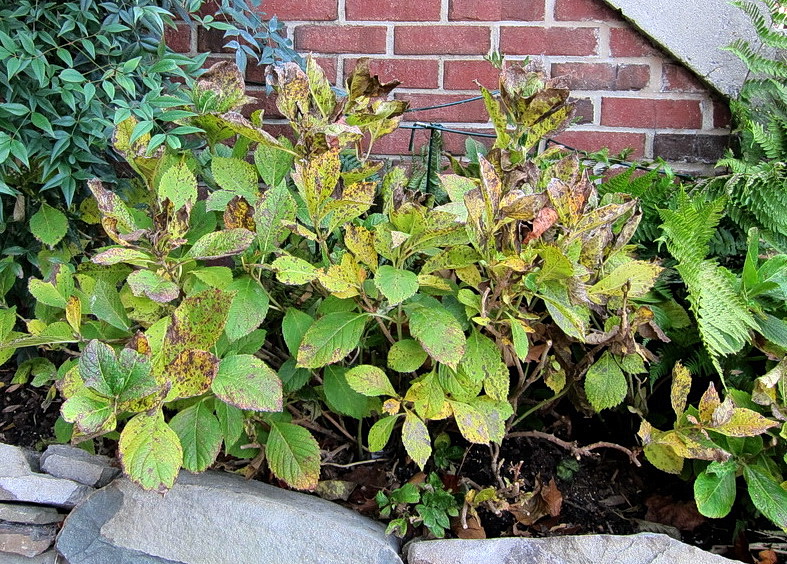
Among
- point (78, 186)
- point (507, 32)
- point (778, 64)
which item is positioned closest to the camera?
point (78, 186)

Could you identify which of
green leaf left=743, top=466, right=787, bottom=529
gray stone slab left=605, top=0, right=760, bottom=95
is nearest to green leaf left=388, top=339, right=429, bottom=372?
green leaf left=743, top=466, right=787, bottom=529

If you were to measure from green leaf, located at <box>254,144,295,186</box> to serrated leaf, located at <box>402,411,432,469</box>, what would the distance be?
22.2 inches

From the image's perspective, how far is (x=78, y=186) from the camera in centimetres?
167

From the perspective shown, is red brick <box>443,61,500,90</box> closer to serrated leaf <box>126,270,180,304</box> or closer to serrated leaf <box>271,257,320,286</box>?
serrated leaf <box>271,257,320,286</box>

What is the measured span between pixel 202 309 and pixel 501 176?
1.99ft

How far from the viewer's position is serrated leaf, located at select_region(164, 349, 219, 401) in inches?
40.0

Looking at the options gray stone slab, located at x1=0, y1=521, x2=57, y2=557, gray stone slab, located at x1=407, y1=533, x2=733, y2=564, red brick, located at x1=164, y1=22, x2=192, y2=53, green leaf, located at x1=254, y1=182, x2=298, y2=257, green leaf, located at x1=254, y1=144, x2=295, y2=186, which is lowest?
gray stone slab, located at x1=0, y1=521, x2=57, y2=557

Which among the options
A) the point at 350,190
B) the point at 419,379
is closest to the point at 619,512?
the point at 419,379

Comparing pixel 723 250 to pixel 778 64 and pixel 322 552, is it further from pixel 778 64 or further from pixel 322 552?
pixel 322 552

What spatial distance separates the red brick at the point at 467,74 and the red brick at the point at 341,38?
0.80 feet

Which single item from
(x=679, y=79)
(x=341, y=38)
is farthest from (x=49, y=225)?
(x=679, y=79)

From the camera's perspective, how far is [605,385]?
4.29 feet

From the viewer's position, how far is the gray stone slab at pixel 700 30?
6.70 ft

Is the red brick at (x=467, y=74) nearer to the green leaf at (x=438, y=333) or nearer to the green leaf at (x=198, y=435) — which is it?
the green leaf at (x=438, y=333)
